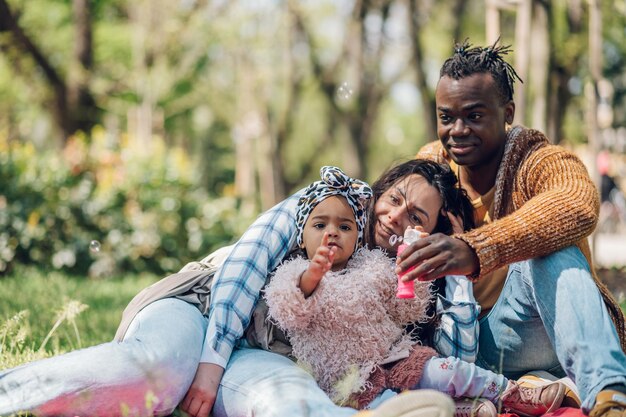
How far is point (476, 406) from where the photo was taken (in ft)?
8.40

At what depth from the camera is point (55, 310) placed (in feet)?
12.0

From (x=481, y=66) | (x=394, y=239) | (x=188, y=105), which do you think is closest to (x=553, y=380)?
(x=394, y=239)

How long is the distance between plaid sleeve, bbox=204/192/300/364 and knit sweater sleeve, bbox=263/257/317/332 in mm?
91

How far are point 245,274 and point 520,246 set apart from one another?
89 cm

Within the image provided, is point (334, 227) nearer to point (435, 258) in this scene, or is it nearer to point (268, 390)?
point (435, 258)

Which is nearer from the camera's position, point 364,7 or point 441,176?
point 441,176

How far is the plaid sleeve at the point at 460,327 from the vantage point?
106 inches

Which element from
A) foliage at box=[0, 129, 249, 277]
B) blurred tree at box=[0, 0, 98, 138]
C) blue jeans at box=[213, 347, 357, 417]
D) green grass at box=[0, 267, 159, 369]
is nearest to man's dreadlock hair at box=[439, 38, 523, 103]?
blue jeans at box=[213, 347, 357, 417]

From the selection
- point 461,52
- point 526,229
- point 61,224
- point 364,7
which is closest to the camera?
point 526,229

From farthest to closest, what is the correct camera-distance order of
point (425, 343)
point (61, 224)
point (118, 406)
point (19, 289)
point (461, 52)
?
1. point (61, 224)
2. point (19, 289)
3. point (461, 52)
4. point (425, 343)
5. point (118, 406)

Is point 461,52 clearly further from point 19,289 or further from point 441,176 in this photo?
point 19,289

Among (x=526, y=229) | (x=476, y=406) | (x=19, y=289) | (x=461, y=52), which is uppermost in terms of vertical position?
(x=461, y=52)

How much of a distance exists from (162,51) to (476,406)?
40.7 feet

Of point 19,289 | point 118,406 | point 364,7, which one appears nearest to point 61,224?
point 19,289
